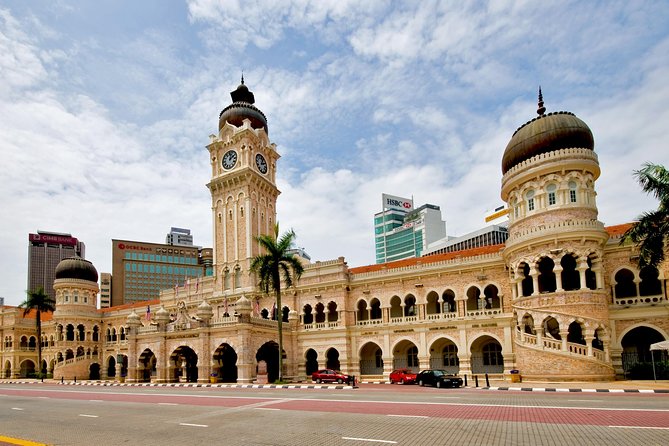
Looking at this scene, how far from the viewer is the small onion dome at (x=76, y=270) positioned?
62.9 m

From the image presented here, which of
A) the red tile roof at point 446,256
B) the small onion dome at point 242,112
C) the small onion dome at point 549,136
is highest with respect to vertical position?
the small onion dome at point 242,112

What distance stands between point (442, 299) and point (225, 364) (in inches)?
746

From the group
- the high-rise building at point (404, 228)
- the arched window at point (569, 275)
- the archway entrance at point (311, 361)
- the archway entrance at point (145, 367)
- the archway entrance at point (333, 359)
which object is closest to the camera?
the arched window at point (569, 275)

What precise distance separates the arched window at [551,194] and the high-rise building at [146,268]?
115 m

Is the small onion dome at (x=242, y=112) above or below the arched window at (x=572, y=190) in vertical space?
above

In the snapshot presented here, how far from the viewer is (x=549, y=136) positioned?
32.7 m

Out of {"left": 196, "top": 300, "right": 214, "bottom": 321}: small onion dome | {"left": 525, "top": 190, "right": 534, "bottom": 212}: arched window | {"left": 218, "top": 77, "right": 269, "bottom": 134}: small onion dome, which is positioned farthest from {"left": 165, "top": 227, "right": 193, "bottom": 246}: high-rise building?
{"left": 525, "top": 190, "right": 534, "bottom": 212}: arched window

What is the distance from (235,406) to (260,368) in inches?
678

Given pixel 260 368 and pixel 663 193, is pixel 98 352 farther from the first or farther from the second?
pixel 663 193

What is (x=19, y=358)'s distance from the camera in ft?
213

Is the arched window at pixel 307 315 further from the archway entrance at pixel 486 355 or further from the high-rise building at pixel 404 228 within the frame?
the high-rise building at pixel 404 228

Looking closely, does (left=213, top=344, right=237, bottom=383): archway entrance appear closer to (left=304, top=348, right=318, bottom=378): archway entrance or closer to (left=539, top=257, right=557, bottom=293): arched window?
(left=304, top=348, right=318, bottom=378): archway entrance


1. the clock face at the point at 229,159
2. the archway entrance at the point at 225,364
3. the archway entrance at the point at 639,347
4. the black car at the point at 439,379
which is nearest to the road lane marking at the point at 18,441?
the black car at the point at 439,379

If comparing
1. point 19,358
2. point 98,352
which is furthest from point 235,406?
point 19,358
